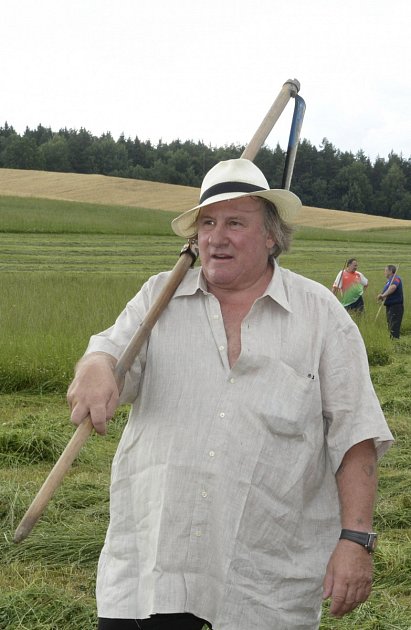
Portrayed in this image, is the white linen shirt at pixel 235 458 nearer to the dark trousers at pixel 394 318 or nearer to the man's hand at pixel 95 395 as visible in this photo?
the man's hand at pixel 95 395

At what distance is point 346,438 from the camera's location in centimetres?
251

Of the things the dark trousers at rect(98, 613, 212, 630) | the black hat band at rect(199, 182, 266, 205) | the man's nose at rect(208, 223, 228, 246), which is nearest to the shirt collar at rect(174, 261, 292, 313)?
the man's nose at rect(208, 223, 228, 246)

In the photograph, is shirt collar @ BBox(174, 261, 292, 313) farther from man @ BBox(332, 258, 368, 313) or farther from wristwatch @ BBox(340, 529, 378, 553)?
man @ BBox(332, 258, 368, 313)

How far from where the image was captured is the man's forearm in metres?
2.48

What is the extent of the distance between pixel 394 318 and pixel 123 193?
4140 centimetres

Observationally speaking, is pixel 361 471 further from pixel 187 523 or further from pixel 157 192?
pixel 157 192

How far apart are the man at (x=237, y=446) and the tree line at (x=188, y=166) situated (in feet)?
220

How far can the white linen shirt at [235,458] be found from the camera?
2.44 metres

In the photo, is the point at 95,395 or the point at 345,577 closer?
the point at 95,395

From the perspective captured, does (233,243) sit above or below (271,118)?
below

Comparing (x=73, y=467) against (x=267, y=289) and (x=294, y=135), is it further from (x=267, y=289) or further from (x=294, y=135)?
(x=267, y=289)

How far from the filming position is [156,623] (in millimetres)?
2453

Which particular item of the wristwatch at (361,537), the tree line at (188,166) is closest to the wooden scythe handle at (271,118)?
the wristwatch at (361,537)

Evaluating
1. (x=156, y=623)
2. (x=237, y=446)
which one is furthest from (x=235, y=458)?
(x=156, y=623)
